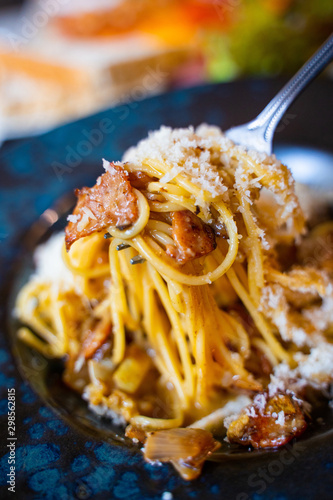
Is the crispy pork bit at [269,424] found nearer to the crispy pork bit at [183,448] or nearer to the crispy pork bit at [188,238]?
the crispy pork bit at [183,448]

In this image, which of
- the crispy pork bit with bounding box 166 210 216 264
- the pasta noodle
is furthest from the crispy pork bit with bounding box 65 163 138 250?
the crispy pork bit with bounding box 166 210 216 264

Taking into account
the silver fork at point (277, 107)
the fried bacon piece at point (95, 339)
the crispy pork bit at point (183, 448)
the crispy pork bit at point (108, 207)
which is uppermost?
the silver fork at point (277, 107)

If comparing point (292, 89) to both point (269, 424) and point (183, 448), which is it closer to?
point (269, 424)

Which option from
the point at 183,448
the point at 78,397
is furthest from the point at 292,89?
the point at 78,397

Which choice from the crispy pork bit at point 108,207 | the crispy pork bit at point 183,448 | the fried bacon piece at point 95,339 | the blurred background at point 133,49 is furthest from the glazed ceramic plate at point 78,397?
the crispy pork bit at point 108,207

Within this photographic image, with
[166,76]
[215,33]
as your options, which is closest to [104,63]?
[166,76]

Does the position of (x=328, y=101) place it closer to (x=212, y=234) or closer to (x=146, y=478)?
(x=212, y=234)

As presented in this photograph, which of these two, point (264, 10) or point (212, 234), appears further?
point (264, 10)
